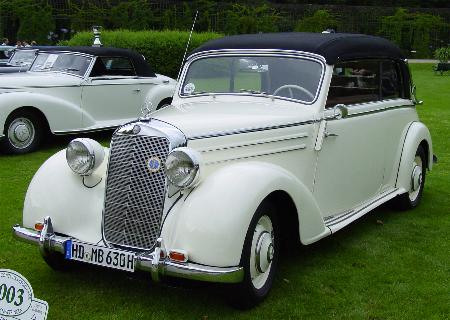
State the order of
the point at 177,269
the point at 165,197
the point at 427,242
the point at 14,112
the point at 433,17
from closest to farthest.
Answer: the point at 177,269 → the point at 165,197 → the point at 427,242 → the point at 14,112 → the point at 433,17

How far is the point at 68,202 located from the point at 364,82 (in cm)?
303

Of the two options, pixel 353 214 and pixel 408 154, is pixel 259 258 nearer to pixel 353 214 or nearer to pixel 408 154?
pixel 353 214

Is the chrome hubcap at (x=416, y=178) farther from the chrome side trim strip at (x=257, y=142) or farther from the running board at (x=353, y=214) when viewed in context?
the chrome side trim strip at (x=257, y=142)

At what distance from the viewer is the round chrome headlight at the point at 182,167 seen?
373 centimetres

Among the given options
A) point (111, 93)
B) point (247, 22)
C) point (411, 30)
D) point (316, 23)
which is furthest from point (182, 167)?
point (411, 30)

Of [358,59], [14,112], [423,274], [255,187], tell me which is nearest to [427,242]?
[423,274]

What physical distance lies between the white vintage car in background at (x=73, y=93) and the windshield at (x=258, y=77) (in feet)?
13.0

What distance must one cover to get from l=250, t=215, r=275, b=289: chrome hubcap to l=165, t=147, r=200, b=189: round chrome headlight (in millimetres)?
572

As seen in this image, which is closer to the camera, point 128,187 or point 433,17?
point 128,187

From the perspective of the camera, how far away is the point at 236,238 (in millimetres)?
3641

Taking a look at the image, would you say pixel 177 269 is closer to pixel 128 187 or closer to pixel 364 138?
pixel 128 187

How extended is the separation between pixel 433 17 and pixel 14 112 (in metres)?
39.6

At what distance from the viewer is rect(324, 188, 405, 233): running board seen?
4.89m

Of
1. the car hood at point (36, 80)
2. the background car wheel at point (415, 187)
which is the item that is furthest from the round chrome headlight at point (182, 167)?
the car hood at point (36, 80)
